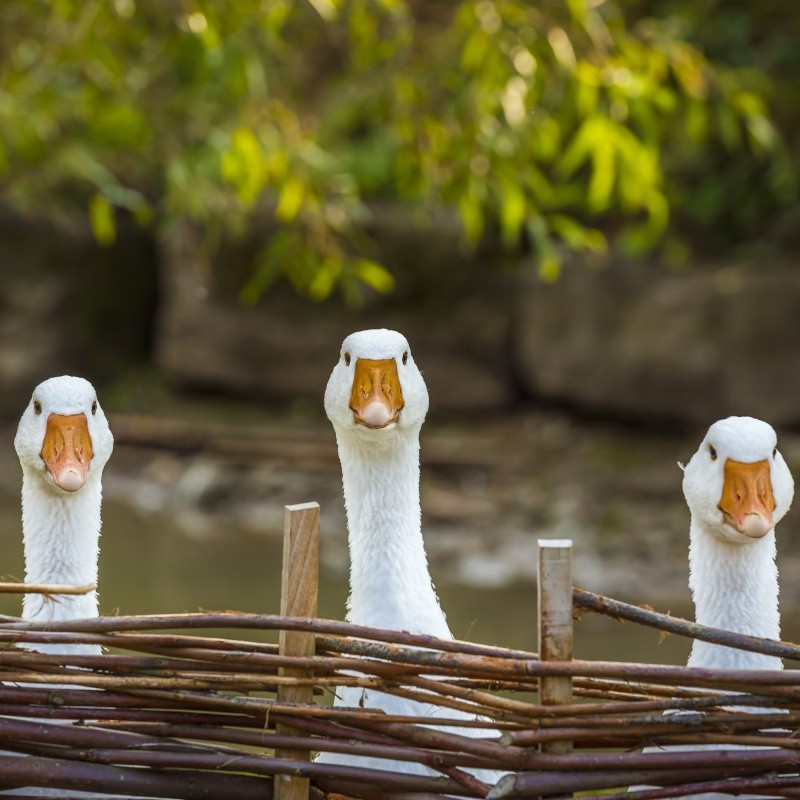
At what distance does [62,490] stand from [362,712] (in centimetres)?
57

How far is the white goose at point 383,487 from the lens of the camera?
176 cm

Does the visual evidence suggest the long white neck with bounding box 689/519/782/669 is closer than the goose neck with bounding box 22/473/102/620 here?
Yes

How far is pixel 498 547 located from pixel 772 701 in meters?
4.16

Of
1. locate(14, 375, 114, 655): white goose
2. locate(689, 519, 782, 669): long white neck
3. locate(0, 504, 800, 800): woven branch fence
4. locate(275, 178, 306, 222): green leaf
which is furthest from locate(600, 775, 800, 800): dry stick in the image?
locate(275, 178, 306, 222): green leaf

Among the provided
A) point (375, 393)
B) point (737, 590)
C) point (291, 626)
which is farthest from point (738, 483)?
point (291, 626)

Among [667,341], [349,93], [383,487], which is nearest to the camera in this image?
[383,487]

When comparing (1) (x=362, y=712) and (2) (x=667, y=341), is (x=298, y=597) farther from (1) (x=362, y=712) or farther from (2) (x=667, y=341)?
(2) (x=667, y=341)

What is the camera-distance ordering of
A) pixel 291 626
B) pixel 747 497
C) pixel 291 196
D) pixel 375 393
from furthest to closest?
pixel 291 196 < pixel 375 393 < pixel 747 497 < pixel 291 626

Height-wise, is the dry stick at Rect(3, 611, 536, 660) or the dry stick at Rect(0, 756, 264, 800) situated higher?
the dry stick at Rect(3, 611, 536, 660)

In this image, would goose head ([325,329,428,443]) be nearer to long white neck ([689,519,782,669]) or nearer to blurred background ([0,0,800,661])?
long white neck ([689,519,782,669])

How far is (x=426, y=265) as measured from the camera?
718 centimetres

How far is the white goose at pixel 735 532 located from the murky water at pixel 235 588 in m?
2.65

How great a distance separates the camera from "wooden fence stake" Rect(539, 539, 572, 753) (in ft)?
4.82

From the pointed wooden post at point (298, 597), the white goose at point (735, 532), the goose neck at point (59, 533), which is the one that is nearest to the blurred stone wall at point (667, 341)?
the white goose at point (735, 532)
